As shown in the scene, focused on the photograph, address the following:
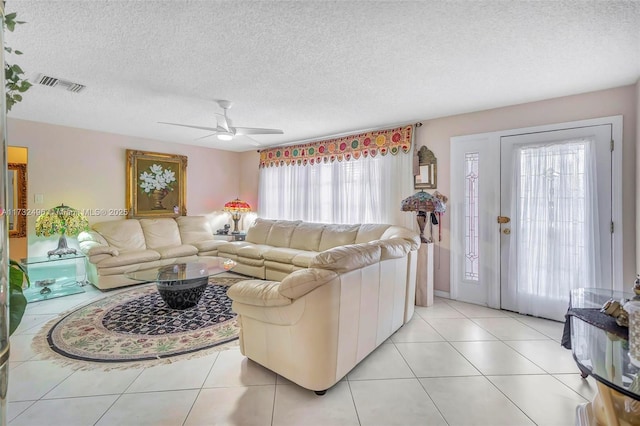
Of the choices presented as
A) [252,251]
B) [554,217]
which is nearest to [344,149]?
[252,251]

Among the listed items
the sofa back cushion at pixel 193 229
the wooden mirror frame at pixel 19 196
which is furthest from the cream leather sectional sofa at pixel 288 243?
the wooden mirror frame at pixel 19 196

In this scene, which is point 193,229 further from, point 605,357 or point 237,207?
point 605,357

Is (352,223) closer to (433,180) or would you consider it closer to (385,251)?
(433,180)

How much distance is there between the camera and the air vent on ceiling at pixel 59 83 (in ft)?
8.52

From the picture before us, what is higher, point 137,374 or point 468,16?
point 468,16

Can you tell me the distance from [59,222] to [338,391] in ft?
14.0

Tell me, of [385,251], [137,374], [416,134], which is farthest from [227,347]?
[416,134]

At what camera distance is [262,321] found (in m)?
2.01

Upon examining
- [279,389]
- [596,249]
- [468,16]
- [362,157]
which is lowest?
[279,389]

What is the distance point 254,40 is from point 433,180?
9.43 ft

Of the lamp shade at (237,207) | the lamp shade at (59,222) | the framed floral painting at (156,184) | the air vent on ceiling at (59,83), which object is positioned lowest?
the lamp shade at (59,222)

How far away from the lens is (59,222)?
380 centimetres

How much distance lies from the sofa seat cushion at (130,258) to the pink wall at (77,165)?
1.08m

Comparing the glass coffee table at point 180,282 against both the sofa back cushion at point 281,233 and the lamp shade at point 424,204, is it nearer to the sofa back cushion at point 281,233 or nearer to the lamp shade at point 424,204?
the sofa back cushion at point 281,233
